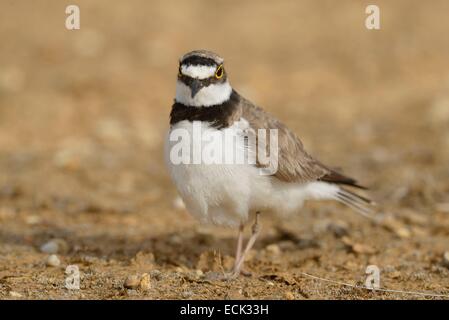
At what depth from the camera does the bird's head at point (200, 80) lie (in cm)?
514

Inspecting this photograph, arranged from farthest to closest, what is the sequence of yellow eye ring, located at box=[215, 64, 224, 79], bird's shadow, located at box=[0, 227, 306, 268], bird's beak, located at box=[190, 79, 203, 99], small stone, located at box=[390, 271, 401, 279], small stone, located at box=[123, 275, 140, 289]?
bird's shadow, located at box=[0, 227, 306, 268]
small stone, located at box=[390, 271, 401, 279]
yellow eye ring, located at box=[215, 64, 224, 79]
bird's beak, located at box=[190, 79, 203, 99]
small stone, located at box=[123, 275, 140, 289]

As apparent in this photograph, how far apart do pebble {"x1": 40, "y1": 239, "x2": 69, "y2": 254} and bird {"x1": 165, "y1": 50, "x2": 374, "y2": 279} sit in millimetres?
1368

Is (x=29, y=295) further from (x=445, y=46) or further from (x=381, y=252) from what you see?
(x=445, y=46)

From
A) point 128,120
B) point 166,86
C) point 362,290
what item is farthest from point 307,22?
point 362,290

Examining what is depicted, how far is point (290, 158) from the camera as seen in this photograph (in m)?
5.79

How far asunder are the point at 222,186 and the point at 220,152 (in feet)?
0.86

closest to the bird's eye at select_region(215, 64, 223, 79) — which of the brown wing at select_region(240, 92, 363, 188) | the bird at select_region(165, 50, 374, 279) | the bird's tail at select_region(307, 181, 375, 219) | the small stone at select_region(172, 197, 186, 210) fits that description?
the bird at select_region(165, 50, 374, 279)

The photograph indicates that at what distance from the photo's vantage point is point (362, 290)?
4.95 m

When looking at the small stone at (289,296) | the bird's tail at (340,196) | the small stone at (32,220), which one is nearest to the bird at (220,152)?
the bird's tail at (340,196)

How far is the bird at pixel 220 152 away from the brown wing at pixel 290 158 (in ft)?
0.04

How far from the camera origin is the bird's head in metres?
5.14

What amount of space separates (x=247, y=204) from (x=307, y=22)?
9784 millimetres

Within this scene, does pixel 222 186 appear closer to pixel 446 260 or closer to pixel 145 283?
pixel 145 283

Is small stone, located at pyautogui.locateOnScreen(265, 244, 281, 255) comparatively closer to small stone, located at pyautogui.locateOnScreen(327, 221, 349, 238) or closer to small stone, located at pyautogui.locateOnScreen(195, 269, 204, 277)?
small stone, located at pyautogui.locateOnScreen(327, 221, 349, 238)
